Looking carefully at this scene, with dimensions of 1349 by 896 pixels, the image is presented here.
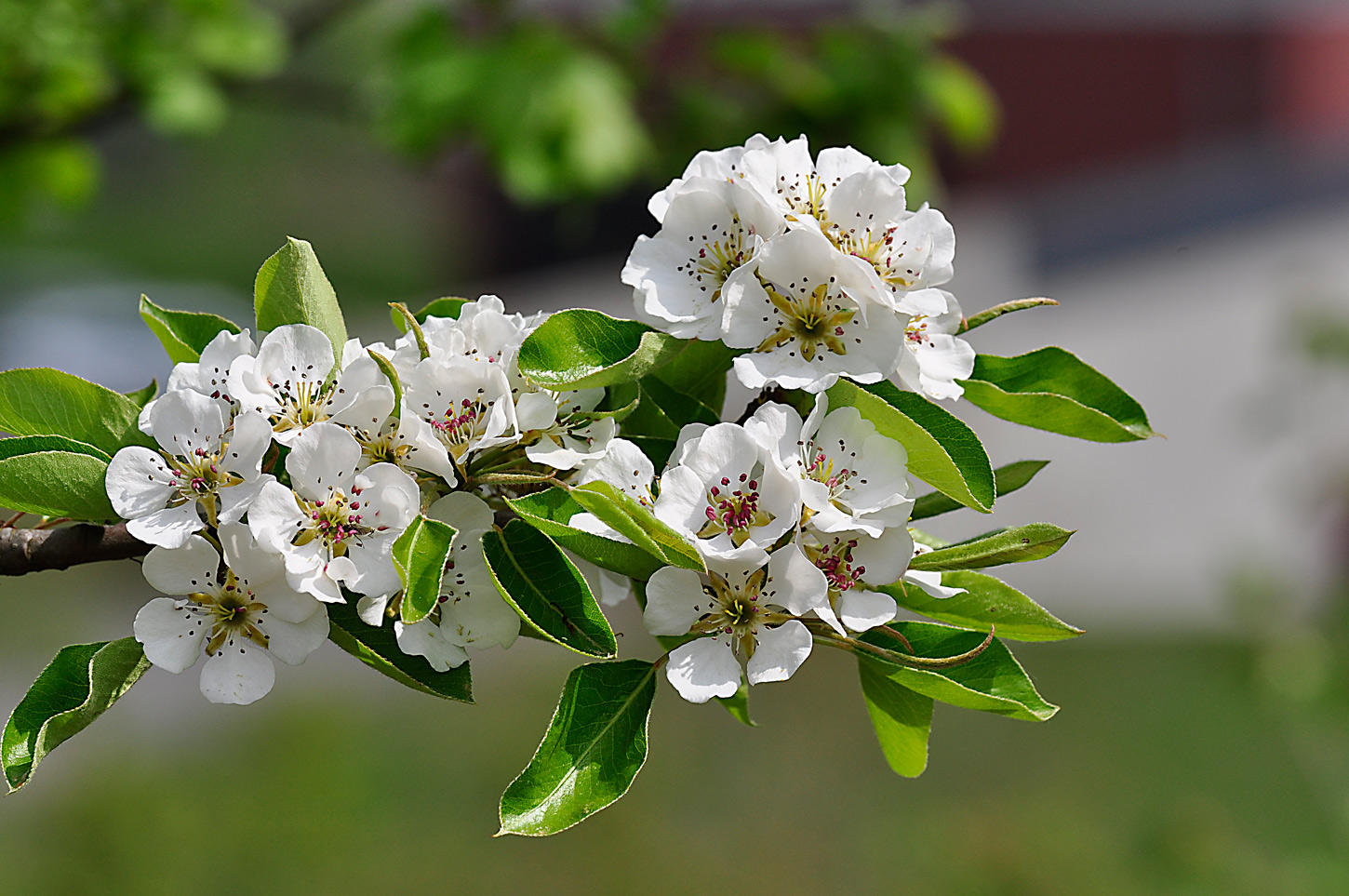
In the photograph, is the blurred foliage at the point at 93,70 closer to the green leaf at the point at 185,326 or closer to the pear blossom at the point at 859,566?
the green leaf at the point at 185,326

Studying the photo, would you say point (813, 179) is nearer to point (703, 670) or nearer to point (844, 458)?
point (844, 458)

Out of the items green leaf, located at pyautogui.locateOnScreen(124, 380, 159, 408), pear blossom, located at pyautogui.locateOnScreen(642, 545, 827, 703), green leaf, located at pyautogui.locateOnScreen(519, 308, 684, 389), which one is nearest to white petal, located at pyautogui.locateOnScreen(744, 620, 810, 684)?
pear blossom, located at pyautogui.locateOnScreen(642, 545, 827, 703)

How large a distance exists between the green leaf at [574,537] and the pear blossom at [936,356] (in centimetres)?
25

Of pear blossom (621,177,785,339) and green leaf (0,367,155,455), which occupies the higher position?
pear blossom (621,177,785,339)

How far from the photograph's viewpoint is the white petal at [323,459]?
2.70 ft

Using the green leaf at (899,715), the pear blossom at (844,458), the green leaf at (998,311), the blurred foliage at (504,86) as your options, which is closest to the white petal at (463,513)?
the pear blossom at (844,458)

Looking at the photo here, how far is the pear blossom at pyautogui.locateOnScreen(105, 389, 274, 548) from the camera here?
32.9 inches

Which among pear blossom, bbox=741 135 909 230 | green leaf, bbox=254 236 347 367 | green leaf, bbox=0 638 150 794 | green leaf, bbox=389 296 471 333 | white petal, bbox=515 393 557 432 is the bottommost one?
green leaf, bbox=0 638 150 794

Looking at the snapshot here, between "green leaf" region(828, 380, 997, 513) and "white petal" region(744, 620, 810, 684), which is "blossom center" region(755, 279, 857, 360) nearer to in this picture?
"green leaf" region(828, 380, 997, 513)

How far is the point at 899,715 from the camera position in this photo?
94 centimetres

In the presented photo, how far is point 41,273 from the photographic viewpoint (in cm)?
1609

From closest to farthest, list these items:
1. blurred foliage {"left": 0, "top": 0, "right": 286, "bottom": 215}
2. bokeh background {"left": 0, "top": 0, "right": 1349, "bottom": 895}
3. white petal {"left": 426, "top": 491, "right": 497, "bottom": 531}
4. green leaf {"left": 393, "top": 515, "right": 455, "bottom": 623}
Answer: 1. green leaf {"left": 393, "top": 515, "right": 455, "bottom": 623}
2. white petal {"left": 426, "top": 491, "right": 497, "bottom": 531}
3. blurred foliage {"left": 0, "top": 0, "right": 286, "bottom": 215}
4. bokeh background {"left": 0, "top": 0, "right": 1349, "bottom": 895}

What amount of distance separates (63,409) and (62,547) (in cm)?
11

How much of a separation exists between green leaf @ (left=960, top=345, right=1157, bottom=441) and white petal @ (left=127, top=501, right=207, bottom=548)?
2.00ft
